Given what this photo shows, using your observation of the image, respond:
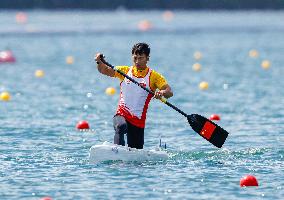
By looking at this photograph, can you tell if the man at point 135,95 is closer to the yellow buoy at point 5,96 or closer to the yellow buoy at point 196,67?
the yellow buoy at point 5,96

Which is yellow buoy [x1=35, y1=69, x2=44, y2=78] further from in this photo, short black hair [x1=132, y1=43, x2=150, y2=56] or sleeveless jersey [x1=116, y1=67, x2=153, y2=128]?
short black hair [x1=132, y1=43, x2=150, y2=56]

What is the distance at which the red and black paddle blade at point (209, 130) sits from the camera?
50.9ft

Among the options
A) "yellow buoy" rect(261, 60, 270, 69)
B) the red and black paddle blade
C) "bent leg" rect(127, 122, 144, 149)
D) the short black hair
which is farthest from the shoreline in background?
the short black hair

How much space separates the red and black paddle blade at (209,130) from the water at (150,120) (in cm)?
24

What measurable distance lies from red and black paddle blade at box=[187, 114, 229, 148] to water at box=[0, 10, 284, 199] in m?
0.24

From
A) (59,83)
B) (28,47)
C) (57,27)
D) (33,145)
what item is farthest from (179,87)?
(57,27)

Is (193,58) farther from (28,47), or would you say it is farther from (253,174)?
(253,174)

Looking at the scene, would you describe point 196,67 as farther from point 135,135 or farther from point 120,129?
point 120,129

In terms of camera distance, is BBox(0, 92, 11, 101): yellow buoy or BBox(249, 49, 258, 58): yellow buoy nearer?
BBox(0, 92, 11, 101): yellow buoy

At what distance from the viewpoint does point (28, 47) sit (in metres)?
41.2

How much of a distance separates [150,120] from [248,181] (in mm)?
7200

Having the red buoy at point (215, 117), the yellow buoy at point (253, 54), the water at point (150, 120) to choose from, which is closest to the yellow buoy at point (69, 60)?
the water at point (150, 120)

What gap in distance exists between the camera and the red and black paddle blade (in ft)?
50.9

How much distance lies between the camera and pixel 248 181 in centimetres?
1312
